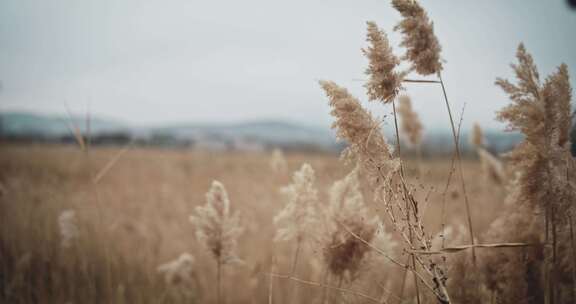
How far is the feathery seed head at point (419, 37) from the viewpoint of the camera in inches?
38.8

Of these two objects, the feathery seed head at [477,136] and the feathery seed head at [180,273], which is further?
the feathery seed head at [477,136]

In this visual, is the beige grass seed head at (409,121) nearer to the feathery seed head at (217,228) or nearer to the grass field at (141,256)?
the grass field at (141,256)

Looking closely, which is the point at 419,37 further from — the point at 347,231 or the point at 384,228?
the point at 384,228

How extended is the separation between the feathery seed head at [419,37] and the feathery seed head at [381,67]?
2.8 inches

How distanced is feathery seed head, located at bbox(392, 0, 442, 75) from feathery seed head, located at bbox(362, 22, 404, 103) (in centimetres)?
7

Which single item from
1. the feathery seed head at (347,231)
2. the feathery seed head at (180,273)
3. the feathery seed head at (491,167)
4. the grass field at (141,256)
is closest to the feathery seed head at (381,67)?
the grass field at (141,256)

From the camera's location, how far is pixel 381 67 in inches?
39.2

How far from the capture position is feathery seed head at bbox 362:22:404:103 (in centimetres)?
99

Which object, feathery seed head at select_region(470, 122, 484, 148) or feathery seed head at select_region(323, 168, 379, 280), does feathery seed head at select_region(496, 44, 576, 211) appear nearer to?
feathery seed head at select_region(323, 168, 379, 280)

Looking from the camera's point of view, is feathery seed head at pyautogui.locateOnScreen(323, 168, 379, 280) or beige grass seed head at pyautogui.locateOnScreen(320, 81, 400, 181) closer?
beige grass seed head at pyautogui.locateOnScreen(320, 81, 400, 181)

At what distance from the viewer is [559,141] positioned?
1102mm

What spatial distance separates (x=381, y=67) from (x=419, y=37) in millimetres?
162

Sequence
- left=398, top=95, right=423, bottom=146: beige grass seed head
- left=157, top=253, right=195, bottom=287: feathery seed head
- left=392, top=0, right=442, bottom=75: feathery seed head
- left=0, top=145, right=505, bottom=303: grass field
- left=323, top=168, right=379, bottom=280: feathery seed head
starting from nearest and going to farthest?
1. left=392, top=0, right=442, bottom=75: feathery seed head
2. left=323, top=168, right=379, bottom=280: feathery seed head
3. left=0, top=145, right=505, bottom=303: grass field
4. left=157, top=253, right=195, bottom=287: feathery seed head
5. left=398, top=95, right=423, bottom=146: beige grass seed head

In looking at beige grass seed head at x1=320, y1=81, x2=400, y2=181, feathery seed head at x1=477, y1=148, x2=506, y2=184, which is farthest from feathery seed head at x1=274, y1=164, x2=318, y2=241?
feathery seed head at x1=477, y1=148, x2=506, y2=184
